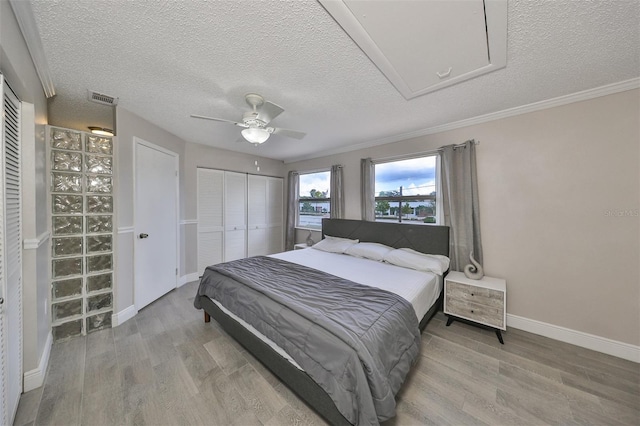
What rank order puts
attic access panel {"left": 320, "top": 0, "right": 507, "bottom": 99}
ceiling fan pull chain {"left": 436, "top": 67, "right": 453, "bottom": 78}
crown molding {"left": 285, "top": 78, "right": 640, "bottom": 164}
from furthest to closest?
crown molding {"left": 285, "top": 78, "right": 640, "bottom": 164} < ceiling fan pull chain {"left": 436, "top": 67, "right": 453, "bottom": 78} < attic access panel {"left": 320, "top": 0, "right": 507, "bottom": 99}

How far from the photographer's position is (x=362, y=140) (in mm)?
3639

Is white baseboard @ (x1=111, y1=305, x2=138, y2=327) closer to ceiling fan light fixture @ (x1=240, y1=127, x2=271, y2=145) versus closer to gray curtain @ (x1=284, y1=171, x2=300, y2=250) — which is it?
ceiling fan light fixture @ (x1=240, y1=127, x2=271, y2=145)

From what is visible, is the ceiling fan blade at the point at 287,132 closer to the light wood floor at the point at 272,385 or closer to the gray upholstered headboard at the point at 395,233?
the gray upholstered headboard at the point at 395,233

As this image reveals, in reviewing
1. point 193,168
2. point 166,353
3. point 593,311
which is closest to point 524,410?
point 593,311

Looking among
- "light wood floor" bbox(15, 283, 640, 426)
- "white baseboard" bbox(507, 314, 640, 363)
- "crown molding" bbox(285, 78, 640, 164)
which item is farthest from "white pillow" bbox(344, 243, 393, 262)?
"crown molding" bbox(285, 78, 640, 164)

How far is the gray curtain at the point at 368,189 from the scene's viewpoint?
12.1 ft

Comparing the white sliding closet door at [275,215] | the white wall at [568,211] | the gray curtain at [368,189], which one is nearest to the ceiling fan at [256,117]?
the gray curtain at [368,189]

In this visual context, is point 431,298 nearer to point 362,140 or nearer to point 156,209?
point 362,140

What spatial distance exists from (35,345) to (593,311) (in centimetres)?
492

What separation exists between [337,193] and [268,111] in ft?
7.24

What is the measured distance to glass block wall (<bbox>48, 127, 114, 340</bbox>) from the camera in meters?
2.17

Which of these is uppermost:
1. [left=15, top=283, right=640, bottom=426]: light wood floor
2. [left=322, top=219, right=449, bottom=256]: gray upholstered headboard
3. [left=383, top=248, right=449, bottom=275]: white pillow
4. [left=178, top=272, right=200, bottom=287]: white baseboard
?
[left=322, top=219, right=449, bottom=256]: gray upholstered headboard

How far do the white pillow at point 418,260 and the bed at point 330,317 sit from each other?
9 cm

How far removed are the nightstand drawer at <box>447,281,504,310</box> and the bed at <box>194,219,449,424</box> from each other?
17 centimetres
